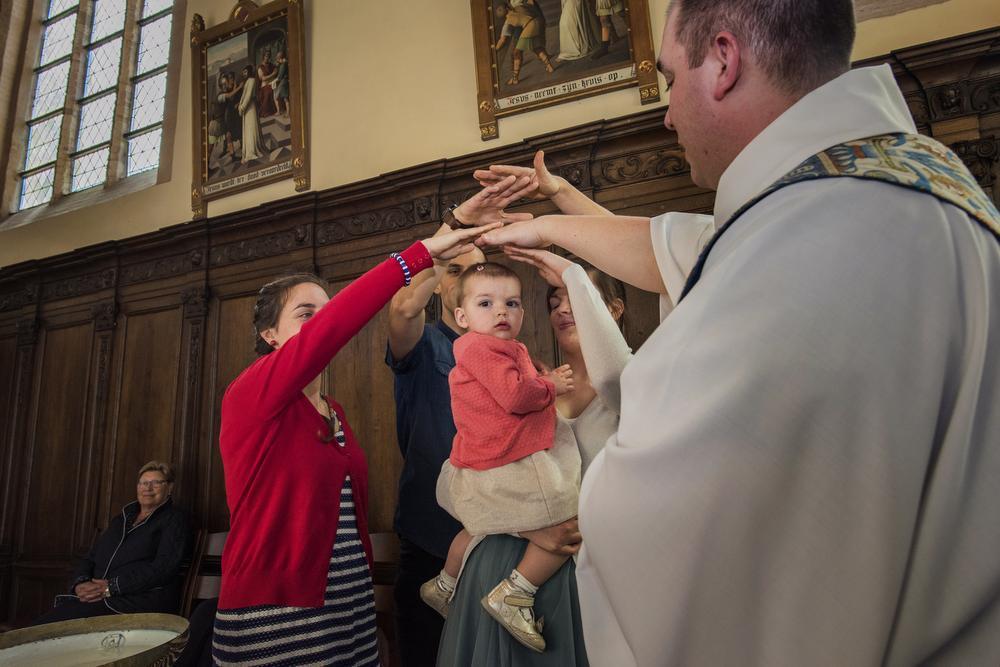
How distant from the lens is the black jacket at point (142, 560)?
4543mm

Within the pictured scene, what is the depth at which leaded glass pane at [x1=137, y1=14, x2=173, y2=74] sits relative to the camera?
24.3 feet

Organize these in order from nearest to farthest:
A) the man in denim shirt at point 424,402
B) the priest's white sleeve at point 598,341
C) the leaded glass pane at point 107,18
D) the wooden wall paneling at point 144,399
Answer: the priest's white sleeve at point 598,341 < the man in denim shirt at point 424,402 < the wooden wall paneling at point 144,399 < the leaded glass pane at point 107,18

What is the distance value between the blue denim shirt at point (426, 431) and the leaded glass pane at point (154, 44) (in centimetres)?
666

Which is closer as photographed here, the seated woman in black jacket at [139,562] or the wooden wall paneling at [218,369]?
the seated woman in black jacket at [139,562]

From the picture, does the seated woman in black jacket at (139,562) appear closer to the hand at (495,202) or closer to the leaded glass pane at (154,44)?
the hand at (495,202)

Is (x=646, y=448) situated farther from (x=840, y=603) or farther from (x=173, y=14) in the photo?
(x=173, y=14)

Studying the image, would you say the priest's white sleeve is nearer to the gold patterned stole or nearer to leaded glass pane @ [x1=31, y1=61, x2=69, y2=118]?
the gold patterned stole

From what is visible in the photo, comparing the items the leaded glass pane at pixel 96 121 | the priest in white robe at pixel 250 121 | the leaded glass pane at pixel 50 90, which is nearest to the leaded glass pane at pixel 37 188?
the leaded glass pane at pixel 96 121

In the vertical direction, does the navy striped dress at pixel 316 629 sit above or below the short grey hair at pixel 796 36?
below

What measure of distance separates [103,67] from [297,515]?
8.40 meters

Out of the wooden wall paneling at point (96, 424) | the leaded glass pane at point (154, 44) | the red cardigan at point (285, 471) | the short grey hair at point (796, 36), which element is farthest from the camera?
the leaded glass pane at point (154, 44)

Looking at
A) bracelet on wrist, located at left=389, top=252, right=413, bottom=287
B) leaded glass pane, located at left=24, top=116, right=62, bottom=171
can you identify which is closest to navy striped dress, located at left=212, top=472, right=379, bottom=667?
bracelet on wrist, located at left=389, top=252, right=413, bottom=287

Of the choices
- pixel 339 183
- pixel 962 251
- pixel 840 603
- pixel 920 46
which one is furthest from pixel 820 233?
pixel 339 183

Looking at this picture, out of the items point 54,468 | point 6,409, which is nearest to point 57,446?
point 54,468
